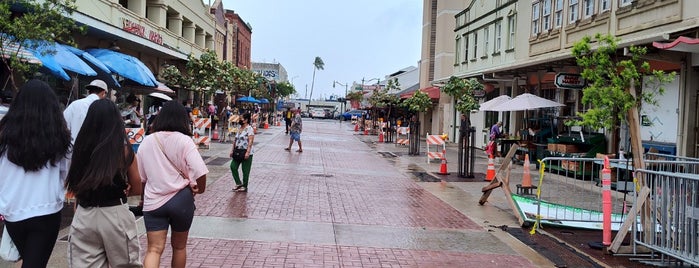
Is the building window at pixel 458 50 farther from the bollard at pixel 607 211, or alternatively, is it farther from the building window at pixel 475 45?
the bollard at pixel 607 211

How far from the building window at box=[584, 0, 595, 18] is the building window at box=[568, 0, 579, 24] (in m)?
0.56

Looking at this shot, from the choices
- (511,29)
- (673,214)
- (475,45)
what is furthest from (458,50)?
(673,214)

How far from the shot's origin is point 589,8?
18.2 meters

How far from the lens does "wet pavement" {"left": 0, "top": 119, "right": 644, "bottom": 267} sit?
6.89m

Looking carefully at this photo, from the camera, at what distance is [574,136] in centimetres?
1764

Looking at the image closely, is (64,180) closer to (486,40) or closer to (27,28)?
(27,28)

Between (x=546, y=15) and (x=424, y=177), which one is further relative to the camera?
(x=546, y=15)

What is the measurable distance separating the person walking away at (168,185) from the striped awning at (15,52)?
5.26m

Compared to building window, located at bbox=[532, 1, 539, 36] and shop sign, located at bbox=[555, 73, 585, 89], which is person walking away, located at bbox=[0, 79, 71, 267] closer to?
shop sign, located at bbox=[555, 73, 585, 89]

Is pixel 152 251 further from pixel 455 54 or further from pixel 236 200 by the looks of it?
pixel 455 54

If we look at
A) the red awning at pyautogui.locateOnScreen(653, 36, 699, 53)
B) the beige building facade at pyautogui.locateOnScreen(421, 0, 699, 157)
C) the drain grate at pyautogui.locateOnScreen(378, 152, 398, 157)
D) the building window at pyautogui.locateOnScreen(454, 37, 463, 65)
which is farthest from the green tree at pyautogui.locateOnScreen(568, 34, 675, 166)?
the building window at pyautogui.locateOnScreen(454, 37, 463, 65)

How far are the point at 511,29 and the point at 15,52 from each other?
2063 centimetres

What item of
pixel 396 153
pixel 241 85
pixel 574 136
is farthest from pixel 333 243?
pixel 241 85

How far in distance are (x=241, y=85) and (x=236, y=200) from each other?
925 inches
